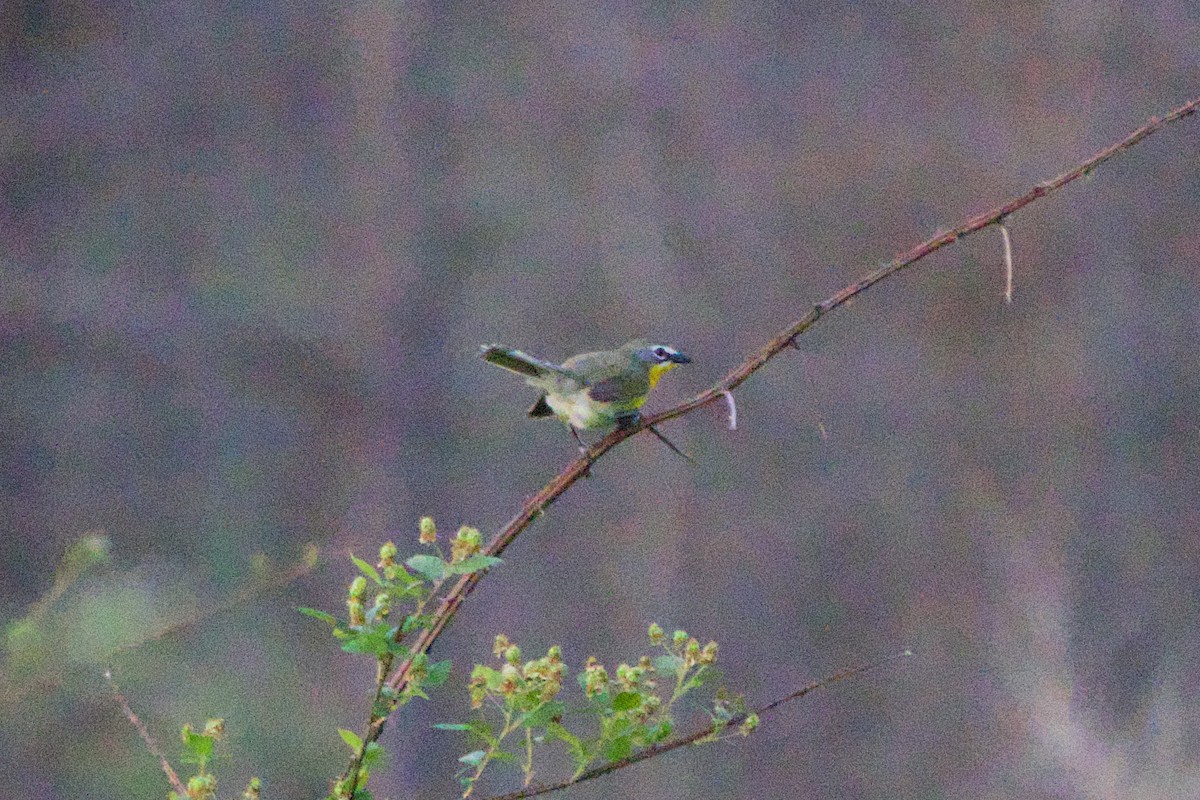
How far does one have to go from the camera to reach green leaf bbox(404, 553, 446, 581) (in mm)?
383

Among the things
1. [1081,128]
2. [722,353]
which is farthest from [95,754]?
[1081,128]

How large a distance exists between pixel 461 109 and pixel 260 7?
231 millimetres

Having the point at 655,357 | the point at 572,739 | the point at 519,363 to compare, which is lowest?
the point at 572,739

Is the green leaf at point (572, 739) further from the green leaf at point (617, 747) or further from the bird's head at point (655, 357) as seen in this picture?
the bird's head at point (655, 357)

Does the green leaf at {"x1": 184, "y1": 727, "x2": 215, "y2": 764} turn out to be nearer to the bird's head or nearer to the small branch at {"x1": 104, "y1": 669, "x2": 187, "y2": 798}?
the small branch at {"x1": 104, "y1": 669, "x2": 187, "y2": 798}

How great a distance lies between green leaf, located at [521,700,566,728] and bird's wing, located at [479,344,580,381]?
0.40ft

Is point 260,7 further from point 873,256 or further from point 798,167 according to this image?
point 873,256

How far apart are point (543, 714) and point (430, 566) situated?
70 mm

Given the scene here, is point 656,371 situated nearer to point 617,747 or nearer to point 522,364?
point 522,364

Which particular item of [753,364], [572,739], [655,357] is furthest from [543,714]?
[655,357]

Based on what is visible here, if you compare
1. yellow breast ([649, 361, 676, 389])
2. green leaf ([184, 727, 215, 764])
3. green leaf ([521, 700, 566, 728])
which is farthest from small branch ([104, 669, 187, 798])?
yellow breast ([649, 361, 676, 389])

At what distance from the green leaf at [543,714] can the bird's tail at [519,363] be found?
121 mm

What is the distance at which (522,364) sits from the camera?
61 cm

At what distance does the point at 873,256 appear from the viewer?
1311 millimetres
